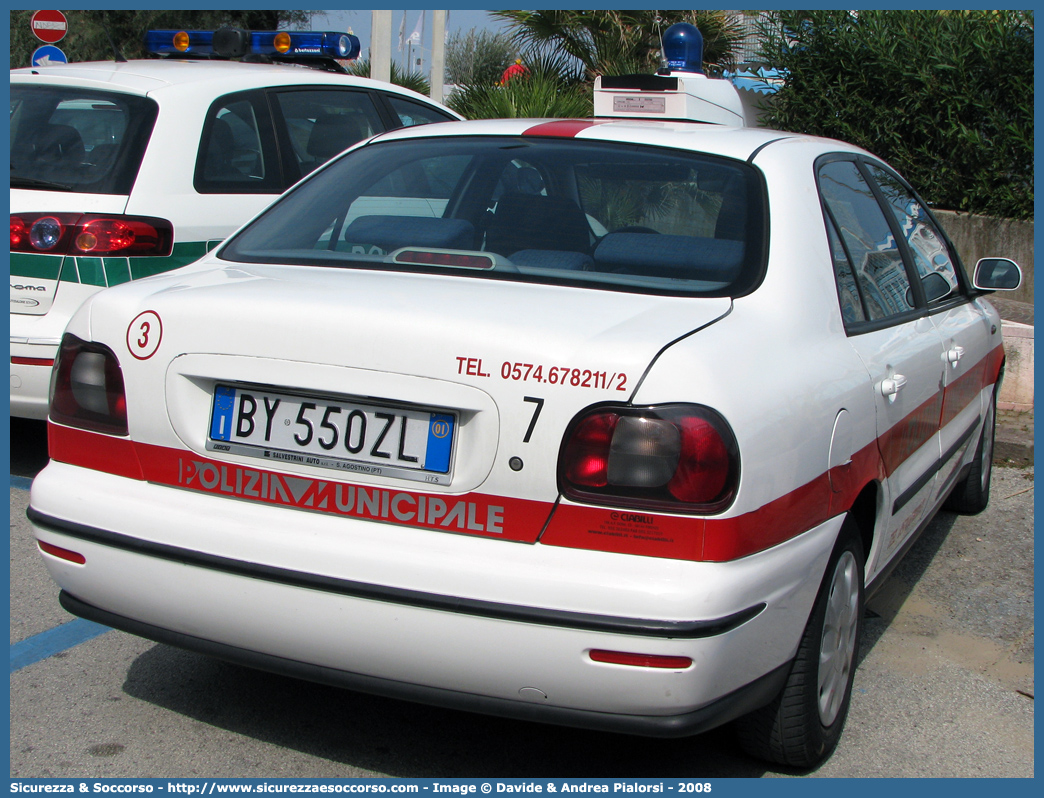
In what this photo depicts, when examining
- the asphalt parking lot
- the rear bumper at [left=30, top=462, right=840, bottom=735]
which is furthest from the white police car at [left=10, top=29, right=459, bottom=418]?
the rear bumper at [left=30, top=462, right=840, bottom=735]

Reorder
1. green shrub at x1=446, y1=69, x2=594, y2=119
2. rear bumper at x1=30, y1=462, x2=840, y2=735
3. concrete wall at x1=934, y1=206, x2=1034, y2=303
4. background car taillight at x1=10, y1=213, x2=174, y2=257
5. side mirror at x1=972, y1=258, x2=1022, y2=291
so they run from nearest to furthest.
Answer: rear bumper at x1=30, y1=462, x2=840, y2=735
side mirror at x1=972, y1=258, x2=1022, y2=291
background car taillight at x1=10, y1=213, x2=174, y2=257
concrete wall at x1=934, y1=206, x2=1034, y2=303
green shrub at x1=446, y1=69, x2=594, y2=119

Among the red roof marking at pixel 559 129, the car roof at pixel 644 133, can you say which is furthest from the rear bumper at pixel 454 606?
the red roof marking at pixel 559 129

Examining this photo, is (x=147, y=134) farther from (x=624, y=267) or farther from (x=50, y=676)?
(x=624, y=267)

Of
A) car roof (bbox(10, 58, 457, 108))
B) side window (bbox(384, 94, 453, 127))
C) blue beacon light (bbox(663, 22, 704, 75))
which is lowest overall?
side window (bbox(384, 94, 453, 127))

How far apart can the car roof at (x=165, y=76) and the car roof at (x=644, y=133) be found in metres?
1.86

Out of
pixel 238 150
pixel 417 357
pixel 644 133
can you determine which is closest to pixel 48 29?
pixel 238 150

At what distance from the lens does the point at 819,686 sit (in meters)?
2.71

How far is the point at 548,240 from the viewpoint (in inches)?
114

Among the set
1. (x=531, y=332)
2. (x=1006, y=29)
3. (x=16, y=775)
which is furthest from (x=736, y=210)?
(x=1006, y=29)

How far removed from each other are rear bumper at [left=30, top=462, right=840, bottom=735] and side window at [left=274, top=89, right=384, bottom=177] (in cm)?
338

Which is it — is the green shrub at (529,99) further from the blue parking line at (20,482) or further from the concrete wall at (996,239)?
the blue parking line at (20,482)

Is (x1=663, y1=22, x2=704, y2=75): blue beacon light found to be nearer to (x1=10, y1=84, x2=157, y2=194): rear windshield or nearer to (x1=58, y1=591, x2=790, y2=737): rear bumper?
(x1=10, y1=84, x2=157, y2=194): rear windshield

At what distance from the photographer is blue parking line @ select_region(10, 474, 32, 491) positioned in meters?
4.78

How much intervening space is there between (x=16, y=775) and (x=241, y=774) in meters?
0.51
